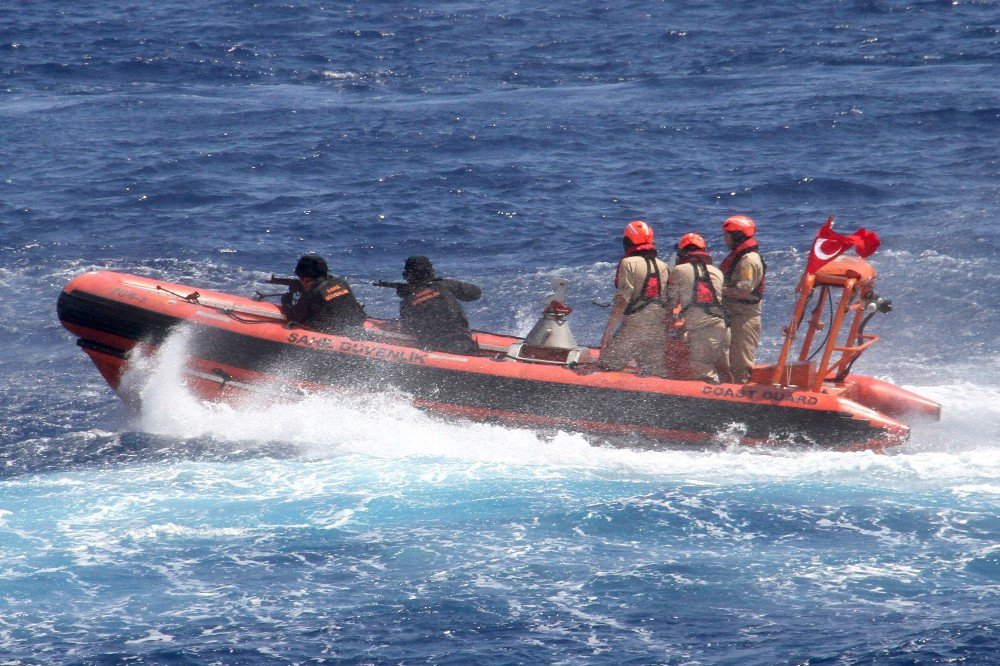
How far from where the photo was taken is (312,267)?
986 cm

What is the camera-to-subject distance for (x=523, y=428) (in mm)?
Answer: 9547

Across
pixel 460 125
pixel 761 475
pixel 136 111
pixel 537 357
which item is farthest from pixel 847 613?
pixel 136 111

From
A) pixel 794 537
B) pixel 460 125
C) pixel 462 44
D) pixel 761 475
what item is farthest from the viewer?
pixel 462 44

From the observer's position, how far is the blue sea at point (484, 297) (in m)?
6.64

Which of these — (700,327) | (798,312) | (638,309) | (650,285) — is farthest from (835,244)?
(638,309)

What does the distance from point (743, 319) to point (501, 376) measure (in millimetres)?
1853

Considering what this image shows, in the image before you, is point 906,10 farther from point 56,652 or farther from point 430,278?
point 56,652

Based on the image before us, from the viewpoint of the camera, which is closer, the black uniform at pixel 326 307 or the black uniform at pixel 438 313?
the black uniform at pixel 438 313

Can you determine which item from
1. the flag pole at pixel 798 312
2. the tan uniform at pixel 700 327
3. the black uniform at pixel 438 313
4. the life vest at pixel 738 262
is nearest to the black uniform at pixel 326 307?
the black uniform at pixel 438 313

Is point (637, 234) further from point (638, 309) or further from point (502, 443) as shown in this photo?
point (502, 443)

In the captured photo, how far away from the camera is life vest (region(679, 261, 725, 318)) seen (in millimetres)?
9031

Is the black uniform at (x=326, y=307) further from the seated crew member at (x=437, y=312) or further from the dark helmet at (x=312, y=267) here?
the seated crew member at (x=437, y=312)

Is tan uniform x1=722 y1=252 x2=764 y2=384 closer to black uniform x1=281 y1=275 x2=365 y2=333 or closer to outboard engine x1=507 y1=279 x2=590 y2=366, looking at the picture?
outboard engine x1=507 y1=279 x2=590 y2=366

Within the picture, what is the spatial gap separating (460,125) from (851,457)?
10158 millimetres
